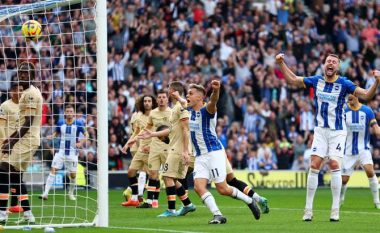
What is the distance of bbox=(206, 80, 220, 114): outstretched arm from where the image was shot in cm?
1588

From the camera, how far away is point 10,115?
17734 mm

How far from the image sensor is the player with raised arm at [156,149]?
21.3 metres

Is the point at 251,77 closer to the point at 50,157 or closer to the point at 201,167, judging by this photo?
the point at 50,157

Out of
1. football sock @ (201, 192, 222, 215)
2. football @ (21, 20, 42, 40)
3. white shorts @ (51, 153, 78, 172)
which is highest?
football @ (21, 20, 42, 40)

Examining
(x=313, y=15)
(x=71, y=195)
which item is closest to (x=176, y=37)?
(x=313, y=15)

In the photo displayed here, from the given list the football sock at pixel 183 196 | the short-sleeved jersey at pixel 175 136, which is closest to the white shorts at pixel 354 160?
the football sock at pixel 183 196

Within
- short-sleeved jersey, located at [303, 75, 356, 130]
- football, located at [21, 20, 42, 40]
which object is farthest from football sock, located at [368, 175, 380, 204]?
football, located at [21, 20, 42, 40]

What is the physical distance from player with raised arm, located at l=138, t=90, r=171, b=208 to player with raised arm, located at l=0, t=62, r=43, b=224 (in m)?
4.38

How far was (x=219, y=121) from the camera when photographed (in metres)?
34.5

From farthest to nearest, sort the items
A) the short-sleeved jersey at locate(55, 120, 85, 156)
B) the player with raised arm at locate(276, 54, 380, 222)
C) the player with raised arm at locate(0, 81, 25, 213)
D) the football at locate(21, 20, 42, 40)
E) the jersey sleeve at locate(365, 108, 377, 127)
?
the short-sleeved jersey at locate(55, 120, 85, 156)
the jersey sleeve at locate(365, 108, 377, 127)
the football at locate(21, 20, 42, 40)
the player with raised arm at locate(0, 81, 25, 213)
the player with raised arm at locate(276, 54, 380, 222)

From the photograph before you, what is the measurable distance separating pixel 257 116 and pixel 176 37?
422 centimetres

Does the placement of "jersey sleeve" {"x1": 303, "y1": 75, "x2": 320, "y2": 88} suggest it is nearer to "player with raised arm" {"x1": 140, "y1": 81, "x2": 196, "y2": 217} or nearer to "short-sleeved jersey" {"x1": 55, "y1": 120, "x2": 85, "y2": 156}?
"player with raised arm" {"x1": 140, "y1": 81, "x2": 196, "y2": 217}

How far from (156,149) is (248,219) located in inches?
160

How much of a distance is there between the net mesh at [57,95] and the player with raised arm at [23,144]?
11 centimetres
